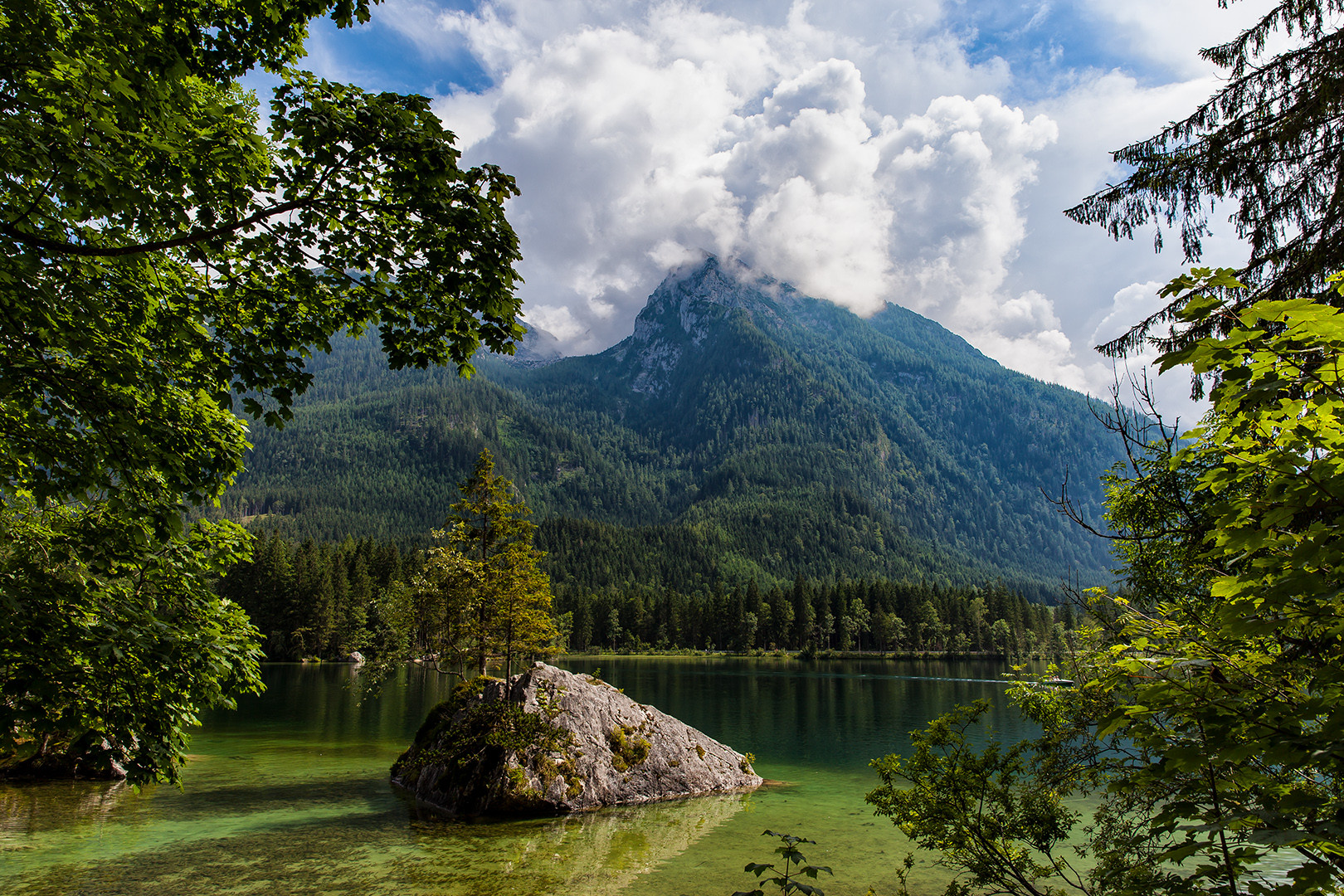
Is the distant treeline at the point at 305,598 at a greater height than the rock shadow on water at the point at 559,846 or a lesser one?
greater

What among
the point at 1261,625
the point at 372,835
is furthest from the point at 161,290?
the point at 372,835

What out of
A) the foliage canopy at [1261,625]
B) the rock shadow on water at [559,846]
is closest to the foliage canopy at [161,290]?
the foliage canopy at [1261,625]

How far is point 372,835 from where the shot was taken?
700 inches

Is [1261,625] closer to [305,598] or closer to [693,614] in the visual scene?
[305,598]

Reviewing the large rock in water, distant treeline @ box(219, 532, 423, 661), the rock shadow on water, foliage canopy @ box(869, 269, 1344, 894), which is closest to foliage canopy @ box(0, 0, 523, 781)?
foliage canopy @ box(869, 269, 1344, 894)

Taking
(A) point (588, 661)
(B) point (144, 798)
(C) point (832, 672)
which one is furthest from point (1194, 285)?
(A) point (588, 661)

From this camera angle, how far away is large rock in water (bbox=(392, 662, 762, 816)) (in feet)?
66.5

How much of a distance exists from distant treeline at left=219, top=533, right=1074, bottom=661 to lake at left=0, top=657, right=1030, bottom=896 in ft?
210

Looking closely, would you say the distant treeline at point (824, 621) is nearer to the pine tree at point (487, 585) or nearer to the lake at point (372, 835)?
the lake at point (372, 835)

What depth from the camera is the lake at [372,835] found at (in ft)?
47.4

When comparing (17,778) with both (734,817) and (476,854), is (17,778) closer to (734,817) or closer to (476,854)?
(476,854)

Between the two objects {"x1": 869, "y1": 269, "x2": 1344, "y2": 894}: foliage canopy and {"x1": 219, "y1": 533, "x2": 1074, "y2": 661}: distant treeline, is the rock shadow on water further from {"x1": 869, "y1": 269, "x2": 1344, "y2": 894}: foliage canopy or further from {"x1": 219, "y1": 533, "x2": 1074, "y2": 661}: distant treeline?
{"x1": 219, "y1": 533, "x2": 1074, "y2": 661}: distant treeline

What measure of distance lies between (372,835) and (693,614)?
12022 centimetres

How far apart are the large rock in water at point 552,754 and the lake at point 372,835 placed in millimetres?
859
